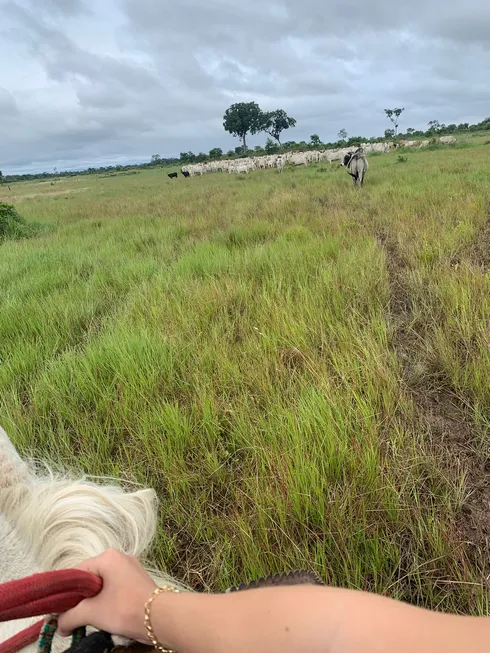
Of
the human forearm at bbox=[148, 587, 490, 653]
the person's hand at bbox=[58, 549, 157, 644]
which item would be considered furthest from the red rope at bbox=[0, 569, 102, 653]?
the human forearm at bbox=[148, 587, 490, 653]

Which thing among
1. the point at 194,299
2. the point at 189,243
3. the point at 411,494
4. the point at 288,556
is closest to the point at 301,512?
the point at 288,556

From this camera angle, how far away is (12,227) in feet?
28.4

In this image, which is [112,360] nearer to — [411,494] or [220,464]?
[220,464]

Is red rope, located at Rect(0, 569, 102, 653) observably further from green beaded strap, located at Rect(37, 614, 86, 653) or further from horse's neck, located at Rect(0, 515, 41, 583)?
horse's neck, located at Rect(0, 515, 41, 583)

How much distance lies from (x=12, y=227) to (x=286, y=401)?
8.81m

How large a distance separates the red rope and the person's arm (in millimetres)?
33

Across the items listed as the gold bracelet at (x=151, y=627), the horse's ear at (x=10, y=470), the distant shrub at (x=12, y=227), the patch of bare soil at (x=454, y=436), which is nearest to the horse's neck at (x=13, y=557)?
the horse's ear at (x=10, y=470)

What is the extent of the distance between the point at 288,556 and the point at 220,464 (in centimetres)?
54

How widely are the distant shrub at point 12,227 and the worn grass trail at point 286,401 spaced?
445cm

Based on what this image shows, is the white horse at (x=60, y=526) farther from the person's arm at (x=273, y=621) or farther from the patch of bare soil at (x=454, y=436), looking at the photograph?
the patch of bare soil at (x=454, y=436)

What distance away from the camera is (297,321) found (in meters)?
2.85

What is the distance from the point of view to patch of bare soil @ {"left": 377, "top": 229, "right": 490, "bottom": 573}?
1433 mm

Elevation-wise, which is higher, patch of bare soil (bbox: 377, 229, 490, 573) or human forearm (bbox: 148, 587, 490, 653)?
human forearm (bbox: 148, 587, 490, 653)

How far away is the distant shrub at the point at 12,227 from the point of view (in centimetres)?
836
